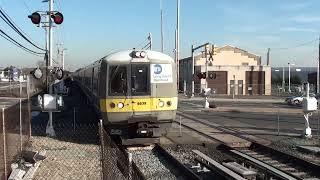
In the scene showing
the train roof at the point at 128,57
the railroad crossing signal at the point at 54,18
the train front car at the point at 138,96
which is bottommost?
the train front car at the point at 138,96

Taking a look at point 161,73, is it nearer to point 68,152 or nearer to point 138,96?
point 138,96

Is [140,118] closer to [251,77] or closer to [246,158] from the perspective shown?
[246,158]

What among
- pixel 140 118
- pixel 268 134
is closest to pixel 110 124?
pixel 140 118

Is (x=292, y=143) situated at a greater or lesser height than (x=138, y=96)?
lesser

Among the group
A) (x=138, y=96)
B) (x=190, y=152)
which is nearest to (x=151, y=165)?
(x=190, y=152)

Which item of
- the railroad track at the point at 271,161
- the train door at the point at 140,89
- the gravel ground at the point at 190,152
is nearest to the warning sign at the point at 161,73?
the train door at the point at 140,89

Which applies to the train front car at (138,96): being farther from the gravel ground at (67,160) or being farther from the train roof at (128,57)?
the gravel ground at (67,160)

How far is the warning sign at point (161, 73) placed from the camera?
648 inches

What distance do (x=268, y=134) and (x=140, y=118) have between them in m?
6.75

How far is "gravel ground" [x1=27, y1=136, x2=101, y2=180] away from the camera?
11.7 m

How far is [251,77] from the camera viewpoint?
82.1m

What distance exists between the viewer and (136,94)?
16.2 metres

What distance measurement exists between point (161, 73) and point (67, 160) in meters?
4.40

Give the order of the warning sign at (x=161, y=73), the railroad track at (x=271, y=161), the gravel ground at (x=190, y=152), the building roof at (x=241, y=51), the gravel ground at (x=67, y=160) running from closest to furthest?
1. the gravel ground at (x=67, y=160)
2. the railroad track at (x=271, y=161)
3. the gravel ground at (x=190, y=152)
4. the warning sign at (x=161, y=73)
5. the building roof at (x=241, y=51)
